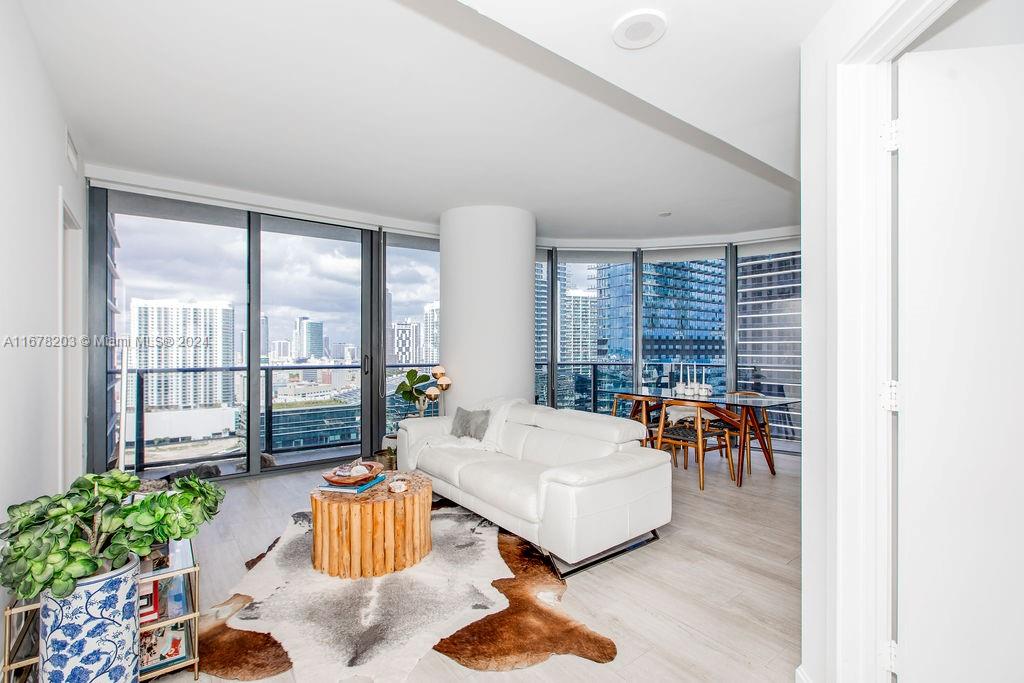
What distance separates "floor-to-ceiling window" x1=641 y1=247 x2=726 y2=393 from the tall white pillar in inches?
93.6

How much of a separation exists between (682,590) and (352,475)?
75.9 inches

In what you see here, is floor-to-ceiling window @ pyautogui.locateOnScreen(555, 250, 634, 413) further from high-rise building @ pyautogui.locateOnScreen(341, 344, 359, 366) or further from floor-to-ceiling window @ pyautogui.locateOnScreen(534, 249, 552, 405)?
high-rise building @ pyautogui.locateOnScreen(341, 344, 359, 366)

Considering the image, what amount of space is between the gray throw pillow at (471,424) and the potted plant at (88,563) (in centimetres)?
269

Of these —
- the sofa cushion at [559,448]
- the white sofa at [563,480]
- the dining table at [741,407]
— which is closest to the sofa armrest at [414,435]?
the white sofa at [563,480]

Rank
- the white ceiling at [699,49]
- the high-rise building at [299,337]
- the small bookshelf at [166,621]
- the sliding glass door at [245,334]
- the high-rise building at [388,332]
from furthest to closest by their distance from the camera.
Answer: the high-rise building at [388,332]
the high-rise building at [299,337]
the sliding glass door at [245,334]
the small bookshelf at [166,621]
the white ceiling at [699,49]

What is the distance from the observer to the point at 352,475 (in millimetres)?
2895

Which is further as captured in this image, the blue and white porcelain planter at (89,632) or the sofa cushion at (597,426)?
the sofa cushion at (597,426)

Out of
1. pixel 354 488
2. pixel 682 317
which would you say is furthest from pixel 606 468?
pixel 682 317

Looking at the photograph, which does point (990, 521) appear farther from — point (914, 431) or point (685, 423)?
point (685, 423)

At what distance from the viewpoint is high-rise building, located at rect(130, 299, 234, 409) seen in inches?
170

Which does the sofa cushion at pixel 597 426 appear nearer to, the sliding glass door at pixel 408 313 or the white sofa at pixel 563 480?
the white sofa at pixel 563 480

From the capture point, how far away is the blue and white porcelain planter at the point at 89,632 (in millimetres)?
1420

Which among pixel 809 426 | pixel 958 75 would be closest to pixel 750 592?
pixel 809 426

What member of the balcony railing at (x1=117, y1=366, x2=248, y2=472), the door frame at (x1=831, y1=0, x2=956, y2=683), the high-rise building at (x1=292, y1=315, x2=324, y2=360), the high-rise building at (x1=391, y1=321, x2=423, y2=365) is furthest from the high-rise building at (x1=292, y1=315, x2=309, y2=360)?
the door frame at (x1=831, y1=0, x2=956, y2=683)
